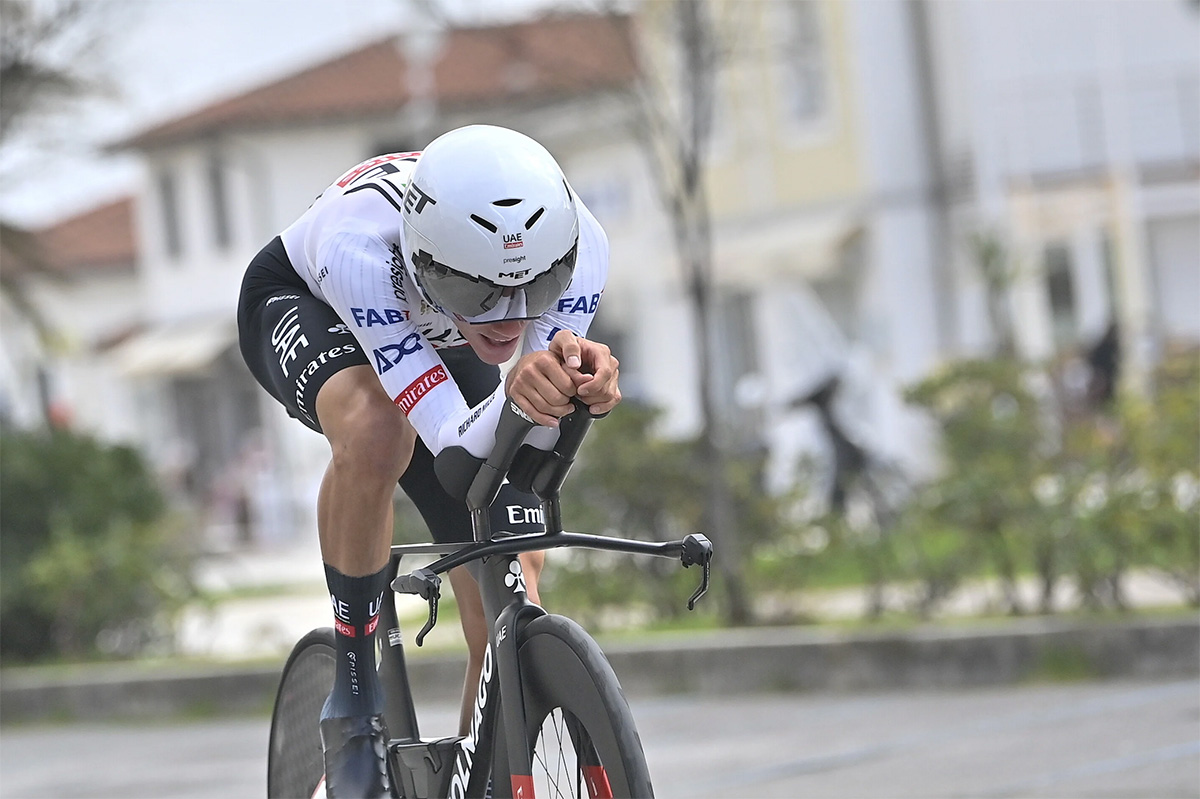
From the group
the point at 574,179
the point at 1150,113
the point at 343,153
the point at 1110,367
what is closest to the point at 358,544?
the point at 1110,367

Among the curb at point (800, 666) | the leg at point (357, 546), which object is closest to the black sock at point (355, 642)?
the leg at point (357, 546)

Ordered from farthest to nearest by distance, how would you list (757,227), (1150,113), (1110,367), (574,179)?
1. (574,179)
2. (757,227)
3. (1150,113)
4. (1110,367)

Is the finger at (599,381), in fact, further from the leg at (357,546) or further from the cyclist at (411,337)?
the leg at (357,546)

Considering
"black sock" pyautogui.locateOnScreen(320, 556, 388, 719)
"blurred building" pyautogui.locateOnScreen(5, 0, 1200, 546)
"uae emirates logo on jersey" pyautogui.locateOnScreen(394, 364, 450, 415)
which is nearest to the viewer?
"uae emirates logo on jersey" pyautogui.locateOnScreen(394, 364, 450, 415)

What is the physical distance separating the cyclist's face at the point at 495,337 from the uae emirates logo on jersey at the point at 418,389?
0.15 m

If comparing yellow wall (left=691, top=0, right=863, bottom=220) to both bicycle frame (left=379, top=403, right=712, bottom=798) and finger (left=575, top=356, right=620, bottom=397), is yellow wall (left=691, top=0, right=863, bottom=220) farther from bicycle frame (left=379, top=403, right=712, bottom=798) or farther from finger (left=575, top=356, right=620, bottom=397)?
finger (left=575, top=356, right=620, bottom=397)

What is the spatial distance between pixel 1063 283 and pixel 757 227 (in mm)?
5409

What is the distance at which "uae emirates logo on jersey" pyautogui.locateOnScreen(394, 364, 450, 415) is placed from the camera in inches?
156

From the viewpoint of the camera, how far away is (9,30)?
15250 millimetres

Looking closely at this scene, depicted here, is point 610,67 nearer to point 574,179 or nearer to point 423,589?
point 423,589

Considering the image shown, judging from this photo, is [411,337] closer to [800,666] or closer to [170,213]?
[800,666]

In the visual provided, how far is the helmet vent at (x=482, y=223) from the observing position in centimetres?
376

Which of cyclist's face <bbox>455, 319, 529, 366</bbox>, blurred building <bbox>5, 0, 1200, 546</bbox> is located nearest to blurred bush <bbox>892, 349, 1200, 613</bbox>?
cyclist's face <bbox>455, 319, 529, 366</bbox>

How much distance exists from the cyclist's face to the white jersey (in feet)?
0.22
